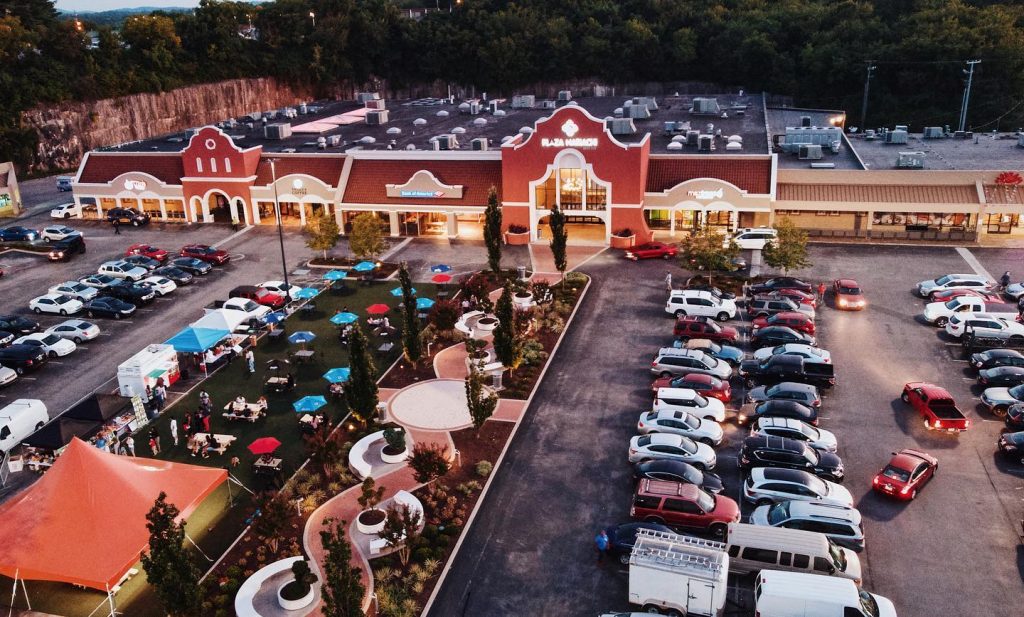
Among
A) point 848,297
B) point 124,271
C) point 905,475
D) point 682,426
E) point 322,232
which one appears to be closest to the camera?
point 905,475

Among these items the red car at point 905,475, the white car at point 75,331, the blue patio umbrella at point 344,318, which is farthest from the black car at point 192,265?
the red car at point 905,475

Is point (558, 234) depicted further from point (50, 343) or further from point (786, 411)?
point (50, 343)

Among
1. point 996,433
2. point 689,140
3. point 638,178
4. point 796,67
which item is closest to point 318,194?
point 638,178

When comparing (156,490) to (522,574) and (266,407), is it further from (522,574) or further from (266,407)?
(522,574)

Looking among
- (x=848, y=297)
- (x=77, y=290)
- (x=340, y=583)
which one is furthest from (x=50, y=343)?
(x=848, y=297)

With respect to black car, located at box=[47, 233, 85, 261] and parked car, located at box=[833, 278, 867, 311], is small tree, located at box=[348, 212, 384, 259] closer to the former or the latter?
black car, located at box=[47, 233, 85, 261]
